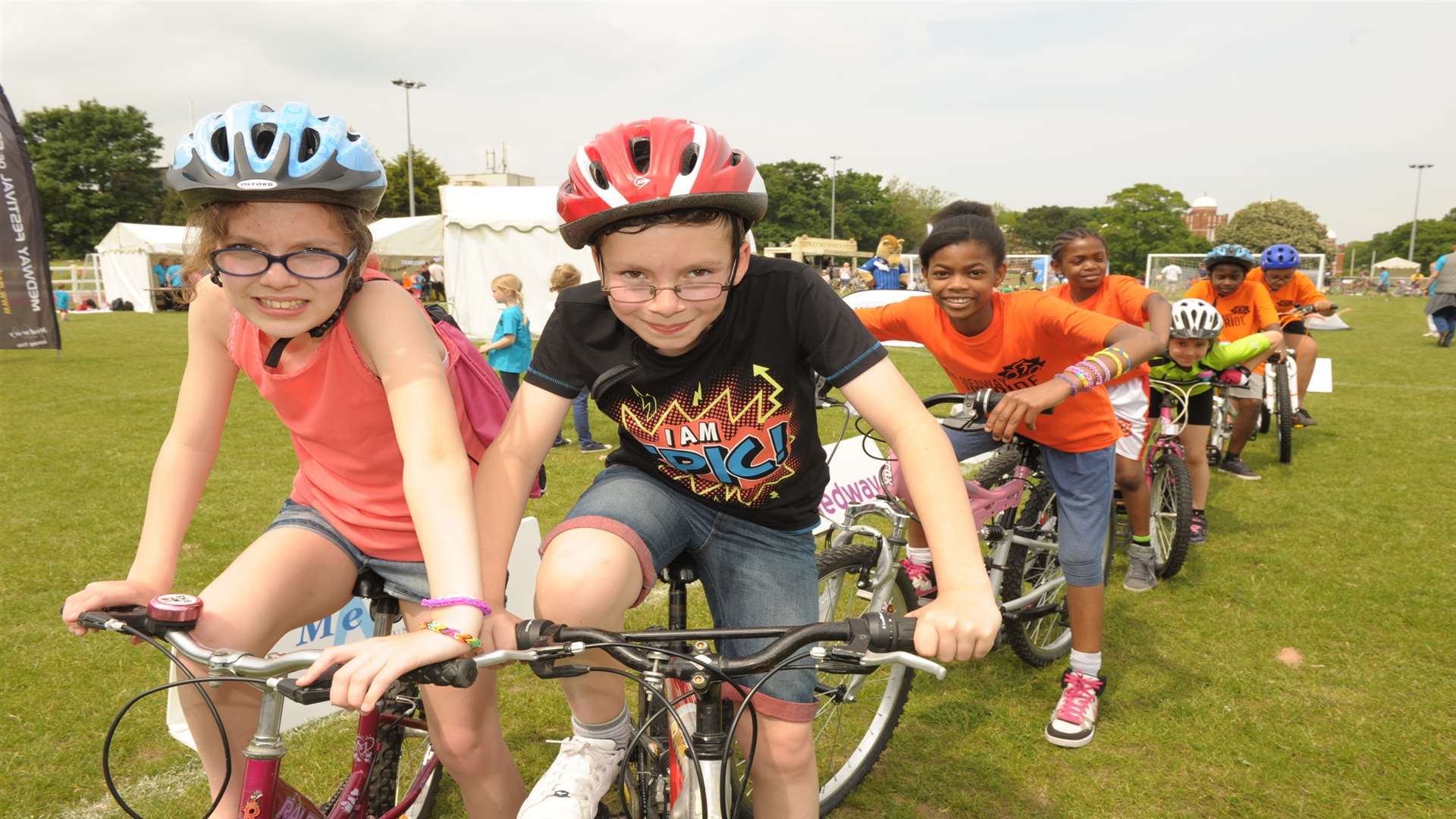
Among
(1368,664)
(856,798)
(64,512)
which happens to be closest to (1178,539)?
(1368,664)

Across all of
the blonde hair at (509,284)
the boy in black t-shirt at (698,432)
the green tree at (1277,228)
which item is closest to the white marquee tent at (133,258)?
the blonde hair at (509,284)

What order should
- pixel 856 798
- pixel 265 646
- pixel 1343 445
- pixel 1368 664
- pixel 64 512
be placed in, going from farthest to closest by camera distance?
pixel 1343 445 → pixel 64 512 → pixel 1368 664 → pixel 856 798 → pixel 265 646

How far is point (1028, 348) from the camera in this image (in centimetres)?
379

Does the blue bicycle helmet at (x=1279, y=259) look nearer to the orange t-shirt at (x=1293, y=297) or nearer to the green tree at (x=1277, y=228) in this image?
the orange t-shirt at (x=1293, y=297)

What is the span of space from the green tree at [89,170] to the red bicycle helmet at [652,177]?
78186mm

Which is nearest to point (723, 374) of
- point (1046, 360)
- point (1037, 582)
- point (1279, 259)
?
point (1046, 360)

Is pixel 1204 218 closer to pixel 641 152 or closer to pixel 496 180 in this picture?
pixel 496 180

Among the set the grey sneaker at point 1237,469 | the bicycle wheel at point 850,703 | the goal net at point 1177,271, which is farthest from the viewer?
the goal net at point 1177,271

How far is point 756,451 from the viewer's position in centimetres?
227

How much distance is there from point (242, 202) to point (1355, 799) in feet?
14.4

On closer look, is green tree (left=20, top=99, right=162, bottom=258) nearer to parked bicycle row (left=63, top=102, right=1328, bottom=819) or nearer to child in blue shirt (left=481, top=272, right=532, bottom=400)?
child in blue shirt (left=481, top=272, right=532, bottom=400)

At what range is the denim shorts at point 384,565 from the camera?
234cm

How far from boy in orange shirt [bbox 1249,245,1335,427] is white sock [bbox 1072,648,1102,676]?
528 cm

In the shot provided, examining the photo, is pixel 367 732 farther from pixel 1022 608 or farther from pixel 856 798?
pixel 1022 608
